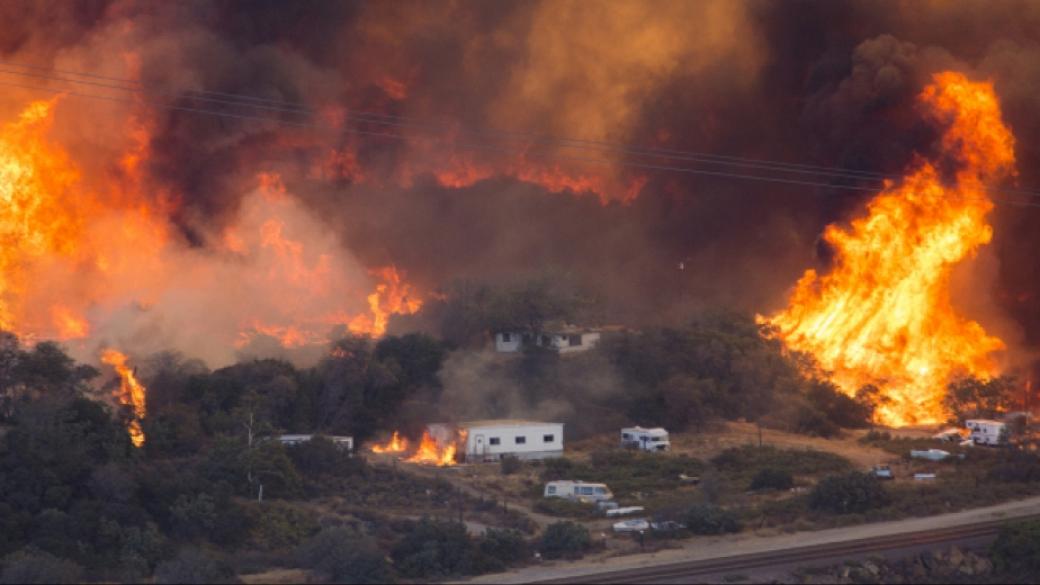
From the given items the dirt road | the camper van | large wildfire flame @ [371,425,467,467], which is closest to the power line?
large wildfire flame @ [371,425,467,467]

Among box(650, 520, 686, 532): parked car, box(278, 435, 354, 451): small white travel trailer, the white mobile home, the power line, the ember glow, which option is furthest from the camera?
the white mobile home

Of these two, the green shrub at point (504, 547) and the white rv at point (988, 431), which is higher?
the white rv at point (988, 431)

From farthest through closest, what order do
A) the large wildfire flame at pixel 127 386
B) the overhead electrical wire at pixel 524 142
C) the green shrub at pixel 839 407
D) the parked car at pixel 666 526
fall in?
the overhead electrical wire at pixel 524 142
the green shrub at pixel 839 407
the large wildfire flame at pixel 127 386
the parked car at pixel 666 526

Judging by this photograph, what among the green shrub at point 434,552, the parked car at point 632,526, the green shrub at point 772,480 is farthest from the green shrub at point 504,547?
the green shrub at point 772,480

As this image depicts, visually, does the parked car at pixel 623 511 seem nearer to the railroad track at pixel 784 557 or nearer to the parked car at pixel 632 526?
the parked car at pixel 632 526

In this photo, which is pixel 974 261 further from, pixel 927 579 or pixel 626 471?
pixel 927 579

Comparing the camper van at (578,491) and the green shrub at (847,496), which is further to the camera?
the camper van at (578,491)

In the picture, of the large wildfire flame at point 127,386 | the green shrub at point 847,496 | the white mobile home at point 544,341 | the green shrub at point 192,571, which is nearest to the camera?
the green shrub at point 192,571

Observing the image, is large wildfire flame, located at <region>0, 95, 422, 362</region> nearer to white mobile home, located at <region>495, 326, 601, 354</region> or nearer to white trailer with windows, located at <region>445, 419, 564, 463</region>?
white mobile home, located at <region>495, 326, 601, 354</region>
